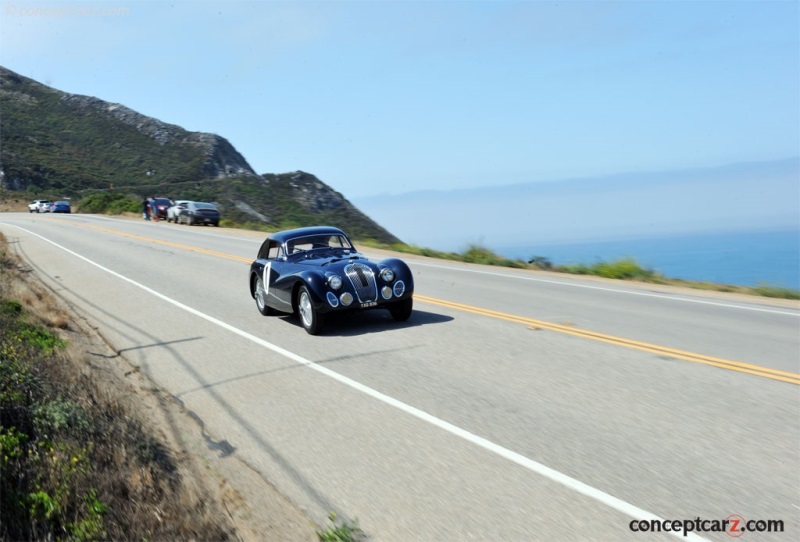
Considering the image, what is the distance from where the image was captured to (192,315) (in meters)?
12.2

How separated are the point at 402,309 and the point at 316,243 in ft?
6.74

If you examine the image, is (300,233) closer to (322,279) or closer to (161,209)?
(322,279)

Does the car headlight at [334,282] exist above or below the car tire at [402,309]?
above

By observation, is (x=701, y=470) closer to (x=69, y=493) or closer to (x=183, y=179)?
(x=69, y=493)

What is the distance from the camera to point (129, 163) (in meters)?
93.2

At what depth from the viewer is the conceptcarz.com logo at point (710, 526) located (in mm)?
3945

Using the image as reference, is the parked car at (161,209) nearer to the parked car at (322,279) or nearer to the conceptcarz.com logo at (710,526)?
the parked car at (322,279)

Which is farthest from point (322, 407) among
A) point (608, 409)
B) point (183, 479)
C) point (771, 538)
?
point (771, 538)

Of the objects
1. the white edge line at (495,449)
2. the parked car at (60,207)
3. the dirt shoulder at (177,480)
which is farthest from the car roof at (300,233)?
the parked car at (60,207)

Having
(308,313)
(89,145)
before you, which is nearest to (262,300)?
(308,313)

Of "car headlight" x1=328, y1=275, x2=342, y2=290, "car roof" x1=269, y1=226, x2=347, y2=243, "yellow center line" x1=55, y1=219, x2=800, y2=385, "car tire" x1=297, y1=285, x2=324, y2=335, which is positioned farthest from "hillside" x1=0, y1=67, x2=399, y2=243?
"car headlight" x1=328, y1=275, x2=342, y2=290

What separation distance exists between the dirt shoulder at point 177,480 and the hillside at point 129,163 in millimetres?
38570

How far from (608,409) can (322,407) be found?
2.64 metres

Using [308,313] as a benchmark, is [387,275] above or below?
above
